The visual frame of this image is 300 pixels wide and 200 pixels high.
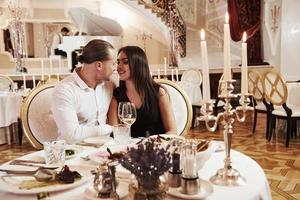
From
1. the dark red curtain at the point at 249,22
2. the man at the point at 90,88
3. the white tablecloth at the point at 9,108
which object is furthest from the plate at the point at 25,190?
the dark red curtain at the point at 249,22

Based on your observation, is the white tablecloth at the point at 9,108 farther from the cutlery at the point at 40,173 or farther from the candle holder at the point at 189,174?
the candle holder at the point at 189,174

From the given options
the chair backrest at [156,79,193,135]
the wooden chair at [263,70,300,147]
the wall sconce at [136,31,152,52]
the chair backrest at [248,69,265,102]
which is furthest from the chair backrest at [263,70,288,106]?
the wall sconce at [136,31,152,52]

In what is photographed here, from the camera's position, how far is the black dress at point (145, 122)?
2.10 m

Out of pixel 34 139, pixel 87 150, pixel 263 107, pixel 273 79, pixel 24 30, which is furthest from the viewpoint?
pixel 24 30

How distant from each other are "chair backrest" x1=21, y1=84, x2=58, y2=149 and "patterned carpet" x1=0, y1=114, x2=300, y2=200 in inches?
71.2

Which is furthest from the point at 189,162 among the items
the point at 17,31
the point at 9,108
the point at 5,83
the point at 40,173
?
the point at 17,31

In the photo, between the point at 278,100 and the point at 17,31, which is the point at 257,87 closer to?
the point at 278,100

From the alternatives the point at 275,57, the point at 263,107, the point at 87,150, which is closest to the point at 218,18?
the point at 275,57

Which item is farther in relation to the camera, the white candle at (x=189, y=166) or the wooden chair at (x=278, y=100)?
the wooden chair at (x=278, y=100)

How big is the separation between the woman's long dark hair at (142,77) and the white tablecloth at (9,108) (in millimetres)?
2974

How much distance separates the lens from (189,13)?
848cm

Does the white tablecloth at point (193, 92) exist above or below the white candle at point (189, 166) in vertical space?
above

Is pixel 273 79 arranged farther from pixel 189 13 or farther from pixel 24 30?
pixel 24 30

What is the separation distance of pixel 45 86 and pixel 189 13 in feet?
22.5
